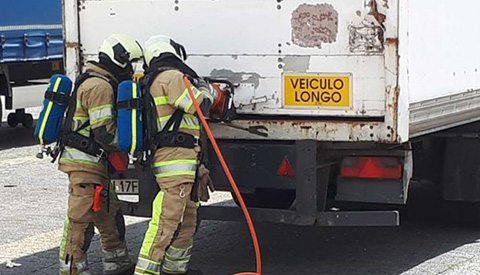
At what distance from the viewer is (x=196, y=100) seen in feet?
20.5

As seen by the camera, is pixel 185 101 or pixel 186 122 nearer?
pixel 185 101

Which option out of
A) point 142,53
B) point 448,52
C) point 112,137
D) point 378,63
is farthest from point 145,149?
point 448,52

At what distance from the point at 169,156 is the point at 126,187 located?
852 millimetres

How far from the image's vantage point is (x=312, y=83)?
21.7 feet

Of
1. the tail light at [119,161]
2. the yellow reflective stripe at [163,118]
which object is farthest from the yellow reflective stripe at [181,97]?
the tail light at [119,161]

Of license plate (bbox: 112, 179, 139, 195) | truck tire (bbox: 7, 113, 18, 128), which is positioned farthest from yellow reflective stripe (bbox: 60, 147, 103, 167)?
truck tire (bbox: 7, 113, 18, 128)

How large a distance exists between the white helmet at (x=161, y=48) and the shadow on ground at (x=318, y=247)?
1601mm

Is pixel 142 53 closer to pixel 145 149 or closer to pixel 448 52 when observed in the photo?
pixel 145 149

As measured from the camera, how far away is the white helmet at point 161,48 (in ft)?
21.2

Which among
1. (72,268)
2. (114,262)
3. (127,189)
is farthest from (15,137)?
(72,268)

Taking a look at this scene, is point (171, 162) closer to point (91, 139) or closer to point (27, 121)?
point (91, 139)

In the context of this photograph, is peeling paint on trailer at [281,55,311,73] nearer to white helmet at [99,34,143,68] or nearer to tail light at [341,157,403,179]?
tail light at [341,157,403,179]

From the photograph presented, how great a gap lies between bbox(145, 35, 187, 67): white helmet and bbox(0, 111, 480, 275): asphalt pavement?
160 centimetres

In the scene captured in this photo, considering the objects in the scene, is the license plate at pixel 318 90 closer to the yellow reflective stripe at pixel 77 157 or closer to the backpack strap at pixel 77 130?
the backpack strap at pixel 77 130
